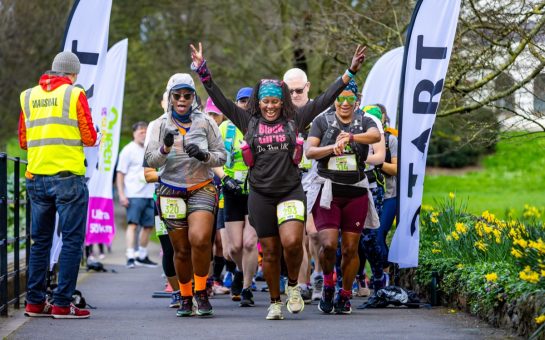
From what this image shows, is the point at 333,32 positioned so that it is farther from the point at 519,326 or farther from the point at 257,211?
the point at 519,326

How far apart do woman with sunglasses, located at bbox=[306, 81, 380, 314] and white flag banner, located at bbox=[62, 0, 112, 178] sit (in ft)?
7.13

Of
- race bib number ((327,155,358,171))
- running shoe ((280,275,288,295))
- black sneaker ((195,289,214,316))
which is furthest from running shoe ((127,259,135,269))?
race bib number ((327,155,358,171))

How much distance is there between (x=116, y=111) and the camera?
14.2 meters

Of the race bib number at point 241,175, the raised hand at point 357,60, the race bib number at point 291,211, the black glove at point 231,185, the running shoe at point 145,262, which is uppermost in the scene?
the raised hand at point 357,60

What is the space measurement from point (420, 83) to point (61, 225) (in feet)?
10.8

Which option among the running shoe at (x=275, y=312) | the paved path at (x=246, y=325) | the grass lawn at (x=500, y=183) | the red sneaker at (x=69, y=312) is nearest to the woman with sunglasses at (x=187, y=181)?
the paved path at (x=246, y=325)

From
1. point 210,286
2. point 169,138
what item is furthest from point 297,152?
point 210,286

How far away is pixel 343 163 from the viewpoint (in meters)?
10.1

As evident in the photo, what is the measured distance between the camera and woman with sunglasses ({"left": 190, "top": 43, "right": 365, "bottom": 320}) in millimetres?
9586

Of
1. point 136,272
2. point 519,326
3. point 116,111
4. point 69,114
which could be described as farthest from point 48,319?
point 136,272

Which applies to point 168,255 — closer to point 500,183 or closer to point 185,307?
point 185,307

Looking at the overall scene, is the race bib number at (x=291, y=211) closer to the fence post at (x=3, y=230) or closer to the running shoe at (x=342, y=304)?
the running shoe at (x=342, y=304)

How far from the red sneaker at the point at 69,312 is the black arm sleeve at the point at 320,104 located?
2.35 metres

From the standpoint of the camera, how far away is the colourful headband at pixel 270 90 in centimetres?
972
